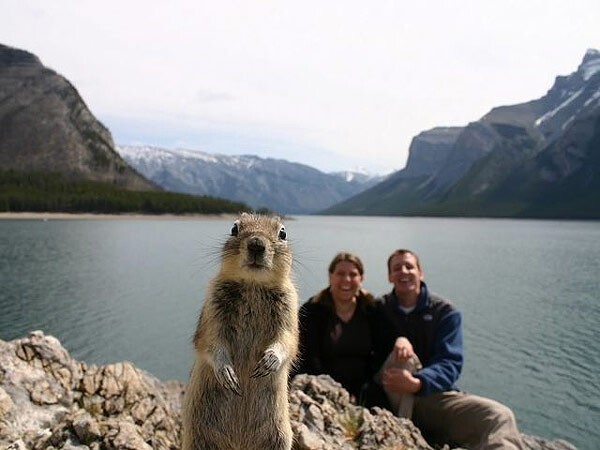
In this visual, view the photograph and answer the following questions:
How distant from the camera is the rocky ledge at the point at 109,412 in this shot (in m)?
7.65

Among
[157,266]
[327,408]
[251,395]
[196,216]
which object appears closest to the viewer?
[251,395]

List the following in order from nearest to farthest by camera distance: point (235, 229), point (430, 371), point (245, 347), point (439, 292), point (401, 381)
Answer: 1. point (245, 347)
2. point (235, 229)
3. point (401, 381)
4. point (430, 371)
5. point (439, 292)

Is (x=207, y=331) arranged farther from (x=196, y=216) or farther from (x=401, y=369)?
(x=196, y=216)

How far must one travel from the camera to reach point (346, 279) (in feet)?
33.7

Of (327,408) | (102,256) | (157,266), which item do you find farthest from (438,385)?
(102,256)

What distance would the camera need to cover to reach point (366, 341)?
10.6 meters

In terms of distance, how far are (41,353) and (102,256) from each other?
213 feet

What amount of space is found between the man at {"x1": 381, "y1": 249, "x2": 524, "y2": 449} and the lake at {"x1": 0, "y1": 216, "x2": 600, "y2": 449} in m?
2.57

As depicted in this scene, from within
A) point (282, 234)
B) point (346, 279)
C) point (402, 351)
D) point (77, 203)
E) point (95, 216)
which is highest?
point (282, 234)

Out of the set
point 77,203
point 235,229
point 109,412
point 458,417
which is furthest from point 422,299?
point 77,203

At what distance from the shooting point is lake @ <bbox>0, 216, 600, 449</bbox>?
2502cm

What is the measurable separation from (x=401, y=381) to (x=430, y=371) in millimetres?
693

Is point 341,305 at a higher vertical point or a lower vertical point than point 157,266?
higher

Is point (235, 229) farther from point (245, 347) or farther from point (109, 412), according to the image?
point (109, 412)
